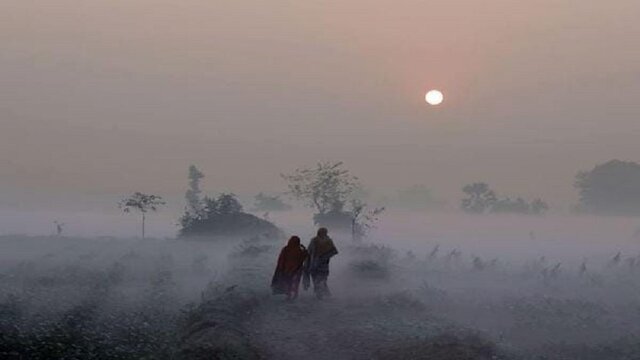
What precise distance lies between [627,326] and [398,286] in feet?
34.1

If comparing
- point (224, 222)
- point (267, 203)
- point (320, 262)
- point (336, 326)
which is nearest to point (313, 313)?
point (336, 326)

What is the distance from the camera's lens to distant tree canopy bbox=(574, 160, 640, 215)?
138 meters

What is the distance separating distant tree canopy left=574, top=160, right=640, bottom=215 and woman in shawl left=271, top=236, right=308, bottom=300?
131814 mm

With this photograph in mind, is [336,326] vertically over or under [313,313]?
under

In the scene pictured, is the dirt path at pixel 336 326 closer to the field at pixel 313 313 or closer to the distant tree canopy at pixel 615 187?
the field at pixel 313 313

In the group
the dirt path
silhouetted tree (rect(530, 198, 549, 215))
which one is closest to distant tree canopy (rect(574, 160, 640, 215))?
silhouetted tree (rect(530, 198, 549, 215))

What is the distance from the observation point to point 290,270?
23859 mm

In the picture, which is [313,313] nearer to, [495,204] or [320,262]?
[320,262]

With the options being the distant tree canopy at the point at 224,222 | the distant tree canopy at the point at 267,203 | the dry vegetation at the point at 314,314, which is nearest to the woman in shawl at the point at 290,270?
the dry vegetation at the point at 314,314

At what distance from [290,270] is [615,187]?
134 m

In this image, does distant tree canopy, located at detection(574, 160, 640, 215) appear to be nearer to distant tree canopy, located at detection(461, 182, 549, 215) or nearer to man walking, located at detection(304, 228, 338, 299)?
distant tree canopy, located at detection(461, 182, 549, 215)

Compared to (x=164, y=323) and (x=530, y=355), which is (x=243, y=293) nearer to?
(x=164, y=323)

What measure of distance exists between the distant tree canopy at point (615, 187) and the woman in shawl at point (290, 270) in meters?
132

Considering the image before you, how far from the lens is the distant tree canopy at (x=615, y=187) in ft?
453
